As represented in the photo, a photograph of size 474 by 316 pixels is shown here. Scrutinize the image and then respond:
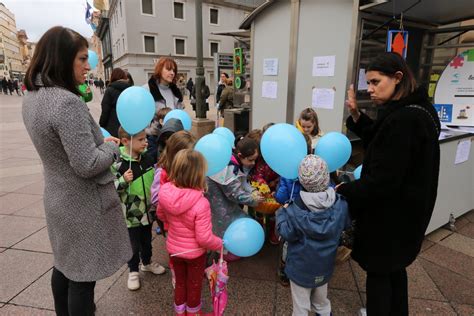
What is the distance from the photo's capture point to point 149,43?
29000 mm

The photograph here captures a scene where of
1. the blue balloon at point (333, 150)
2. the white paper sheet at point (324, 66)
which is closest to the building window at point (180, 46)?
the white paper sheet at point (324, 66)

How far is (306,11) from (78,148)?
13.2 ft

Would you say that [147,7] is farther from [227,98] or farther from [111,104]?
[111,104]

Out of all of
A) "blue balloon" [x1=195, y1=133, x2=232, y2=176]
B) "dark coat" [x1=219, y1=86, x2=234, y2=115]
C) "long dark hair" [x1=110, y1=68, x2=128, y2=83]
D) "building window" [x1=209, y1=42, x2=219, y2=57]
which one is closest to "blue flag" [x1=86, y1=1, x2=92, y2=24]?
"dark coat" [x1=219, y1=86, x2=234, y2=115]

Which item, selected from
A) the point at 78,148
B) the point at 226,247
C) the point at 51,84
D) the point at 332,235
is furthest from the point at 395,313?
the point at 51,84

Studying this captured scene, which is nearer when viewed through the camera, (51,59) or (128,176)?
(51,59)

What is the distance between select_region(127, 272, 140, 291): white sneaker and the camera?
252 centimetres

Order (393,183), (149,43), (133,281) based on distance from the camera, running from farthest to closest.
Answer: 1. (149,43)
2. (133,281)
3. (393,183)

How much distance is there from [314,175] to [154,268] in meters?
1.81

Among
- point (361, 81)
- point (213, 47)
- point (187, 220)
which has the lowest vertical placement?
point (187, 220)

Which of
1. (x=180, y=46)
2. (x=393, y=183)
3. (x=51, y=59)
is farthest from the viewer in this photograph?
(x=180, y=46)

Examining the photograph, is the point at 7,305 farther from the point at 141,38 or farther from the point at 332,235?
the point at 141,38

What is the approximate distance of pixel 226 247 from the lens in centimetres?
208

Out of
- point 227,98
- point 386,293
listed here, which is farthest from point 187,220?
point 227,98
